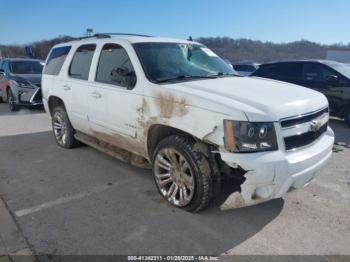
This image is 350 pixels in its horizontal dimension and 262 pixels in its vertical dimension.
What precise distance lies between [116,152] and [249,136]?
2340mm

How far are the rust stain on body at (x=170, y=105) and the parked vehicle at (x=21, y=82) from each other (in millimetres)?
7738

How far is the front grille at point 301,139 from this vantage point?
3139mm

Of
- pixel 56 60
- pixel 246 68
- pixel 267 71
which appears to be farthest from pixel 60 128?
pixel 246 68

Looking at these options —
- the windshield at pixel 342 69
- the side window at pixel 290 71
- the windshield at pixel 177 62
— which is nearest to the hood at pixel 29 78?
the windshield at pixel 177 62

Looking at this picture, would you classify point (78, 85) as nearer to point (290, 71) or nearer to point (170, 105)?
point (170, 105)

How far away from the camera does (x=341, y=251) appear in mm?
2998

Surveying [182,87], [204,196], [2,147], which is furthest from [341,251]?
[2,147]

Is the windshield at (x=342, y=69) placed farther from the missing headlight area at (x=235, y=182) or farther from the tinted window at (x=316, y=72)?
the missing headlight area at (x=235, y=182)

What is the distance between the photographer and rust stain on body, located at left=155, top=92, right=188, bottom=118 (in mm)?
3391

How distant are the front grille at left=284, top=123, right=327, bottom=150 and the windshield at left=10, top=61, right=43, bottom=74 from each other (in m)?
10.3

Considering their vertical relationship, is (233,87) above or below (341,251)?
above

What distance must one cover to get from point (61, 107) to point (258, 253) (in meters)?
4.46

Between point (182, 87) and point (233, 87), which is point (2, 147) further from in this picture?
point (233, 87)

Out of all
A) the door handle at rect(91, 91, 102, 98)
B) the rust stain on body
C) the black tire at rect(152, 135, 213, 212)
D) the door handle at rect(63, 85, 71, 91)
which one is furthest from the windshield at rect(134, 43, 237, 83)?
the door handle at rect(63, 85, 71, 91)
